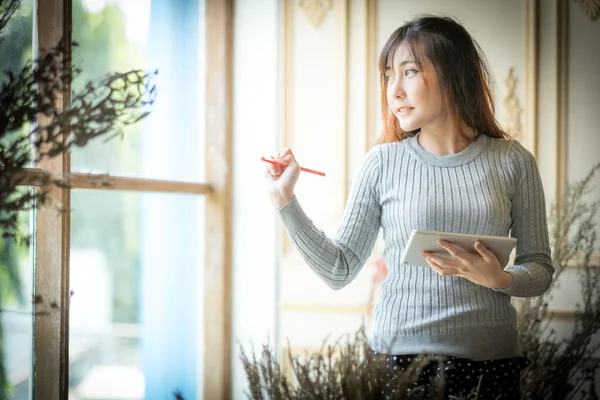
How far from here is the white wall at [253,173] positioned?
10.5 ft

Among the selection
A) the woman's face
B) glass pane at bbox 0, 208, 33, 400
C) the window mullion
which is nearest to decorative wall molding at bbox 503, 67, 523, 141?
the woman's face

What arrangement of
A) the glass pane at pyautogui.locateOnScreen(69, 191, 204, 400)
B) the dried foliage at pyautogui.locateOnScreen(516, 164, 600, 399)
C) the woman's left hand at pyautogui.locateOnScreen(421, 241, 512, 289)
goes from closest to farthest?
1. the woman's left hand at pyautogui.locateOnScreen(421, 241, 512, 289)
2. the dried foliage at pyautogui.locateOnScreen(516, 164, 600, 399)
3. the glass pane at pyautogui.locateOnScreen(69, 191, 204, 400)

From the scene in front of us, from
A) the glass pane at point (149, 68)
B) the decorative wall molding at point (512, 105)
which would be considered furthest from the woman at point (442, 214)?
the decorative wall molding at point (512, 105)

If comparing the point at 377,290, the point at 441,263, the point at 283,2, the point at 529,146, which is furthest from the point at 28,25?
the point at 529,146

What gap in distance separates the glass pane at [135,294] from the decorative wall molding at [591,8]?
1.96 m

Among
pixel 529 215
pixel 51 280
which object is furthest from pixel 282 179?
pixel 51 280

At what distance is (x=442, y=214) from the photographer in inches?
58.0

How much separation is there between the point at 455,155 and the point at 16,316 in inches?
46.0

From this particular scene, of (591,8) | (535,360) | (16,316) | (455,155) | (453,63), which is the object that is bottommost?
(535,360)

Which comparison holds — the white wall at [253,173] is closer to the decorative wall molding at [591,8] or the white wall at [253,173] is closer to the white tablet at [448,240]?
the decorative wall molding at [591,8]

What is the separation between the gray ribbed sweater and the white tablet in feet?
0.28

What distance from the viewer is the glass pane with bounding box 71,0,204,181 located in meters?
2.36

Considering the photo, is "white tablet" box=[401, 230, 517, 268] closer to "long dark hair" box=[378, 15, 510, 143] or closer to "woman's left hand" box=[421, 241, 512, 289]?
"woman's left hand" box=[421, 241, 512, 289]

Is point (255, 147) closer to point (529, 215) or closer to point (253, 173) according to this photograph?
point (253, 173)
